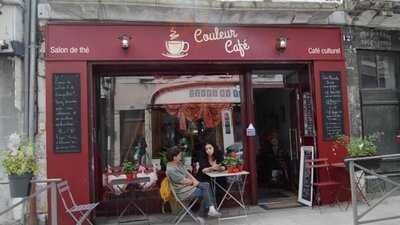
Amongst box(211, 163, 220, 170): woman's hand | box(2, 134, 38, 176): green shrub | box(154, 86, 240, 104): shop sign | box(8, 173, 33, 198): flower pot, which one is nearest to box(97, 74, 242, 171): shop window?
box(154, 86, 240, 104): shop sign

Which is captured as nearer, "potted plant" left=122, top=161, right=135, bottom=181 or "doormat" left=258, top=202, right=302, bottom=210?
"potted plant" left=122, top=161, right=135, bottom=181

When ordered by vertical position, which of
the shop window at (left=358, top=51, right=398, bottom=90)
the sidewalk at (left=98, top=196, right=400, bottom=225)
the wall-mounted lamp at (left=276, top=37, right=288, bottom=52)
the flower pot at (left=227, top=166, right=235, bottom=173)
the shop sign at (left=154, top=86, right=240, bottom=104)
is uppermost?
the wall-mounted lamp at (left=276, top=37, right=288, bottom=52)

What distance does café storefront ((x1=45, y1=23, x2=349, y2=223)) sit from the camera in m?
7.56

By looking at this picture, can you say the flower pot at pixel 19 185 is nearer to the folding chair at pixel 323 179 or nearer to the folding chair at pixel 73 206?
the folding chair at pixel 73 206

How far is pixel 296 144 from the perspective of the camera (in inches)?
372

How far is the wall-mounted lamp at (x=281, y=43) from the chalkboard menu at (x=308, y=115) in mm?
1060

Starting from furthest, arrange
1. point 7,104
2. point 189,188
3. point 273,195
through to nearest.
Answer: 1. point 273,195
2. point 7,104
3. point 189,188

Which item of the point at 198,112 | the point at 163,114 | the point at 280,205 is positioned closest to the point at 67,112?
the point at 163,114

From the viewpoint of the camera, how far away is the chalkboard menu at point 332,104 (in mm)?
8586

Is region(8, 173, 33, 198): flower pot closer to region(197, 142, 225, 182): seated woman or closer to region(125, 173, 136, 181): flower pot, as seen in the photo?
region(125, 173, 136, 181): flower pot

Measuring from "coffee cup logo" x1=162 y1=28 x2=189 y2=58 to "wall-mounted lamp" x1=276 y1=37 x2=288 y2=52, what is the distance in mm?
1606

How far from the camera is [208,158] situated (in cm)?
851

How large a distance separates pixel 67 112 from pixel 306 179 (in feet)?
14.3

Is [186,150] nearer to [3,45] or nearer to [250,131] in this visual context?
[250,131]
